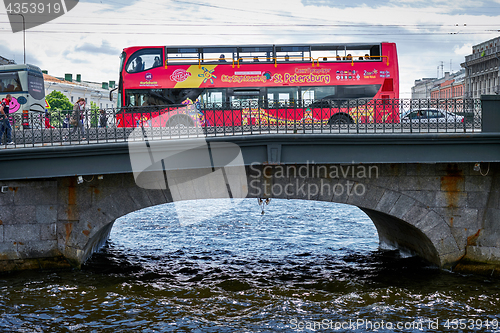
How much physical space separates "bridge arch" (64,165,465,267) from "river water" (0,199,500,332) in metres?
1.23

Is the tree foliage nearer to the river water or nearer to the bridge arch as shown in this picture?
the river water

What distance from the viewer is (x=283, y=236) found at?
17688 millimetres

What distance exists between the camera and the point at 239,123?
1128cm

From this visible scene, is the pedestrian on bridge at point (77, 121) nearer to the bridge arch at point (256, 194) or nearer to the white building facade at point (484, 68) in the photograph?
the bridge arch at point (256, 194)

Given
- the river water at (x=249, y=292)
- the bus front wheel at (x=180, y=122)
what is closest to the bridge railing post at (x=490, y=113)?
the river water at (x=249, y=292)

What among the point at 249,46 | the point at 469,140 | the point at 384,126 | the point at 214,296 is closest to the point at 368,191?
the point at 384,126

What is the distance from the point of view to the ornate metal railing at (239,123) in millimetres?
10430

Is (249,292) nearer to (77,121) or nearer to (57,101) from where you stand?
(77,121)

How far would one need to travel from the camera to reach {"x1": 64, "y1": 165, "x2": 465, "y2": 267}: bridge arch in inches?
439

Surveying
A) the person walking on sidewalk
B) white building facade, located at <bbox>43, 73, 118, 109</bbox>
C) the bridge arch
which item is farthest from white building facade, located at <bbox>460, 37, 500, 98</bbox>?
the person walking on sidewalk

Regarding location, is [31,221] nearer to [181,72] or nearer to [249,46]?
[181,72]

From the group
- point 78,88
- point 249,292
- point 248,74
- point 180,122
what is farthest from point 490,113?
point 78,88

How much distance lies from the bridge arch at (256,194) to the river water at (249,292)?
1.23 metres

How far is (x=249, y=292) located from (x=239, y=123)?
3.95 metres
